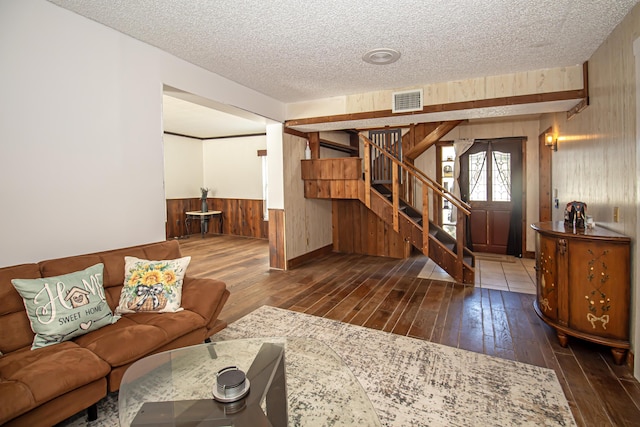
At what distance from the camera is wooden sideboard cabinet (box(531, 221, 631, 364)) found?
2424 mm

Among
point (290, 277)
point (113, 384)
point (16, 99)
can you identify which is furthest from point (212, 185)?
point (113, 384)

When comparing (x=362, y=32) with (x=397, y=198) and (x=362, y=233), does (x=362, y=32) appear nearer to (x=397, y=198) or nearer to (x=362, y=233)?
(x=397, y=198)

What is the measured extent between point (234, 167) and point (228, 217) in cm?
139

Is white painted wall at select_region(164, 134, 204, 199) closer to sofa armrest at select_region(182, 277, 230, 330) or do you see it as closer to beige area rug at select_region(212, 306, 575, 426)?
sofa armrest at select_region(182, 277, 230, 330)

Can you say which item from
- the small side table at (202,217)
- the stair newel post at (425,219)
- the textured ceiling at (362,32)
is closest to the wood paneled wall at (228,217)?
the small side table at (202,217)

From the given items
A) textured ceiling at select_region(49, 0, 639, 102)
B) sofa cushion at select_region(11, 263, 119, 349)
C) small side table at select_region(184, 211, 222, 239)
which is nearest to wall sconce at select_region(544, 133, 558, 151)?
textured ceiling at select_region(49, 0, 639, 102)

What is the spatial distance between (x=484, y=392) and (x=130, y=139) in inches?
135

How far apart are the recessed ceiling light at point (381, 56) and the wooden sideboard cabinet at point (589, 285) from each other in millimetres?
2167

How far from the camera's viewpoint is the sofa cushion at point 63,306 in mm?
1980

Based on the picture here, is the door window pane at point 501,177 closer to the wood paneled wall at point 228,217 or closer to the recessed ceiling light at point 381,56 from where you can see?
the recessed ceiling light at point 381,56

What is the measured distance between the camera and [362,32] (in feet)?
9.32

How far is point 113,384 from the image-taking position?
1945 millimetres

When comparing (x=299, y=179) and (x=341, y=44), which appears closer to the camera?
(x=341, y=44)

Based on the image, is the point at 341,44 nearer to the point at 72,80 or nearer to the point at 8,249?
the point at 72,80
